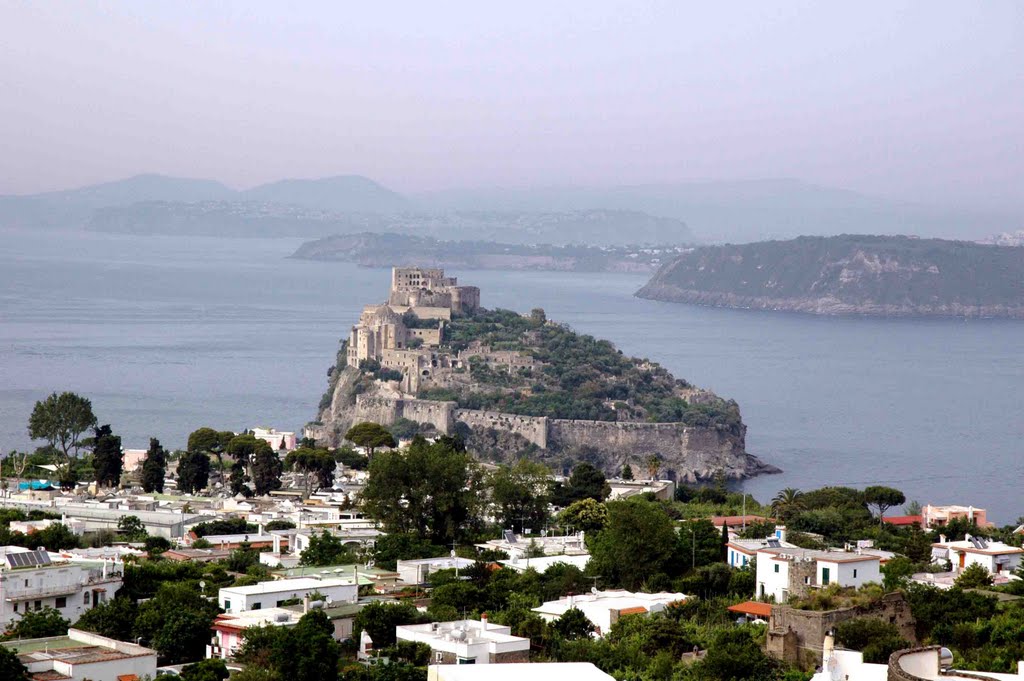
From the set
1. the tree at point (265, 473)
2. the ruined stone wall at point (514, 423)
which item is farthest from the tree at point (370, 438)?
the ruined stone wall at point (514, 423)

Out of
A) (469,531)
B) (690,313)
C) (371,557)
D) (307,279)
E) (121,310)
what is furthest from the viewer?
(307,279)

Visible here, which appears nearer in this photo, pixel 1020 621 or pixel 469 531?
pixel 1020 621

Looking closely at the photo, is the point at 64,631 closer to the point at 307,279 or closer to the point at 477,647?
the point at 477,647

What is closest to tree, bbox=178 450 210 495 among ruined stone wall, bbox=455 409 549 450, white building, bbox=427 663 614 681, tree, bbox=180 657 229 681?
tree, bbox=180 657 229 681

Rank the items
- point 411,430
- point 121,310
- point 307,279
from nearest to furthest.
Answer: point 411,430, point 121,310, point 307,279

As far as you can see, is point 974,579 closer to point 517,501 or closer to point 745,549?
point 745,549

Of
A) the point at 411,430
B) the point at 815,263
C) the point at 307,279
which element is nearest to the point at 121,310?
the point at 307,279
